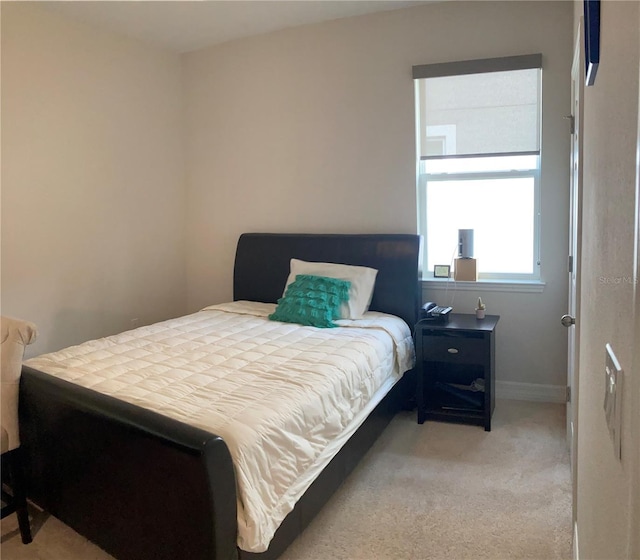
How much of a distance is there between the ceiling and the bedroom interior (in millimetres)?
89

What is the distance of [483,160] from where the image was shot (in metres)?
3.66

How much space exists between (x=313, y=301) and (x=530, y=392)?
161 cm

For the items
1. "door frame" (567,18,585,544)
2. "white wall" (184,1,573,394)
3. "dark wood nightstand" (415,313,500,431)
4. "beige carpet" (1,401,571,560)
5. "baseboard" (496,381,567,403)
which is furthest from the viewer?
"baseboard" (496,381,567,403)

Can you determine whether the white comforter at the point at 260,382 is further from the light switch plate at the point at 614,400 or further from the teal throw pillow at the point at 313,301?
the light switch plate at the point at 614,400

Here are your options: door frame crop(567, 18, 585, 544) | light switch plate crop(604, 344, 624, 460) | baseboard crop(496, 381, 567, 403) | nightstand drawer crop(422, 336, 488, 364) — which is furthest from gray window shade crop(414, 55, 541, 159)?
light switch plate crop(604, 344, 624, 460)

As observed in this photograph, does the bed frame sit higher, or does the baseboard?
the bed frame

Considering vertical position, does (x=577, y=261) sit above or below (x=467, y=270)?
above

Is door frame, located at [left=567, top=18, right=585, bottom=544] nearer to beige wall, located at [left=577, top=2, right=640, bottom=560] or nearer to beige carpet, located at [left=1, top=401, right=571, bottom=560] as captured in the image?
beige carpet, located at [left=1, top=401, right=571, bottom=560]

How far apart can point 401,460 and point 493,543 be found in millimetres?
751

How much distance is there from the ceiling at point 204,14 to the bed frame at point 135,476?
8.22 feet

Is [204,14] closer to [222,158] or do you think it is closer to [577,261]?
[222,158]

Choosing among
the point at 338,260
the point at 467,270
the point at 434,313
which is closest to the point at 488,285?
the point at 467,270

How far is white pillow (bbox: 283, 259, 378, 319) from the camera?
3473mm

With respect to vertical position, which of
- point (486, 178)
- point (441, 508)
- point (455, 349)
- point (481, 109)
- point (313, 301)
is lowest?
point (441, 508)
